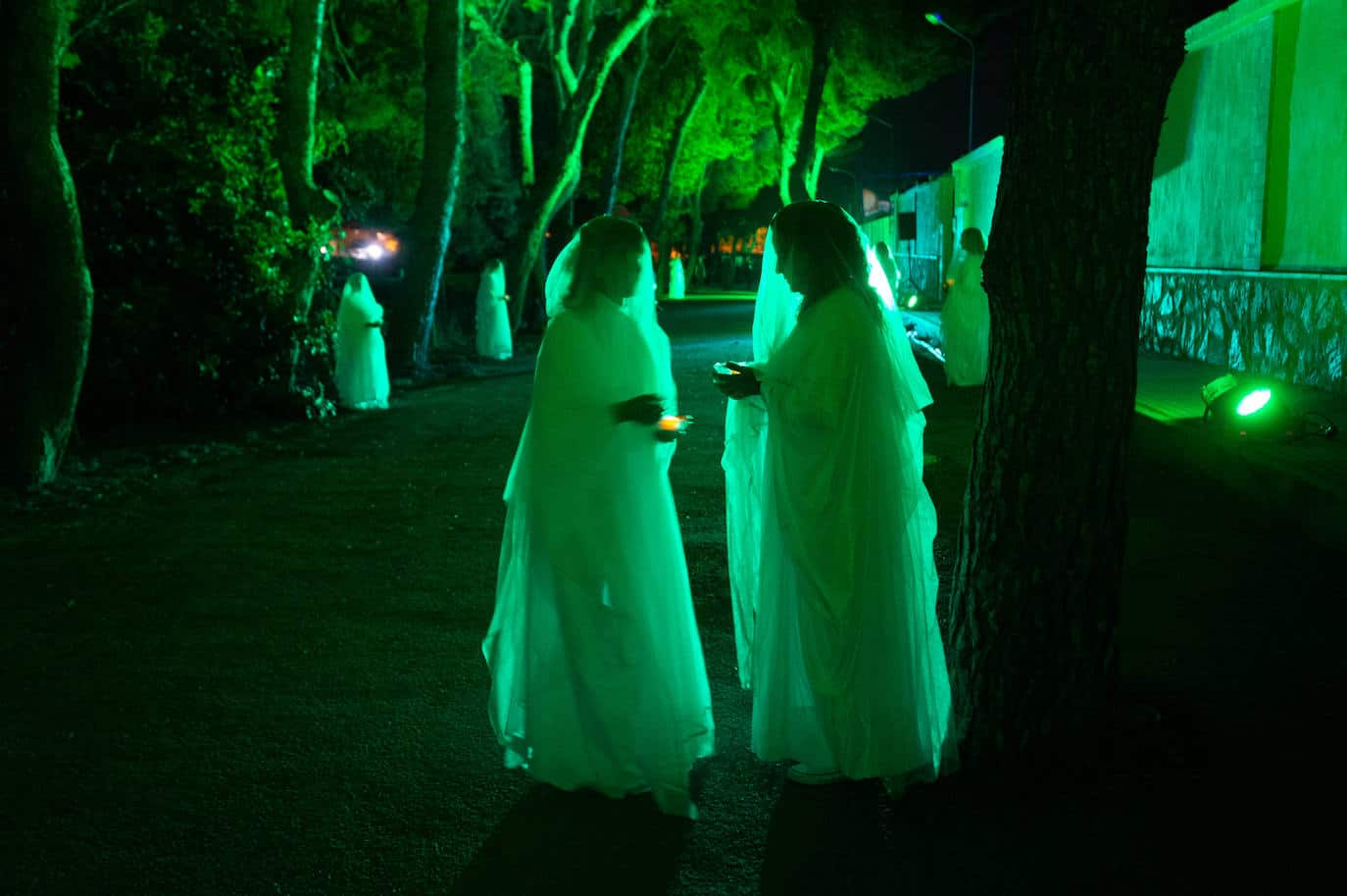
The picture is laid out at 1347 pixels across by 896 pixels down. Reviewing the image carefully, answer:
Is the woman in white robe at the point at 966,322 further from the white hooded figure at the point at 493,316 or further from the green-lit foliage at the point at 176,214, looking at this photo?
the white hooded figure at the point at 493,316

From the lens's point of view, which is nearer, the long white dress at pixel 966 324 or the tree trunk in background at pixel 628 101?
the long white dress at pixel 966 324

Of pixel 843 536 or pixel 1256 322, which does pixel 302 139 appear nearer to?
pixel 1256 322

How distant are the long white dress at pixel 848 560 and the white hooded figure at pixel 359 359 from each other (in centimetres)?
1256

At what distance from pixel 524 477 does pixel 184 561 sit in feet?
14.3

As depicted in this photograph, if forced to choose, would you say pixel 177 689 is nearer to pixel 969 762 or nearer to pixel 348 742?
pixel 348 742

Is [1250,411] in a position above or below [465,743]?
above

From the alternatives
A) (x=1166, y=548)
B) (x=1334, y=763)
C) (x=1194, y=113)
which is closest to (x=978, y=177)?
(x=1194, y=113)

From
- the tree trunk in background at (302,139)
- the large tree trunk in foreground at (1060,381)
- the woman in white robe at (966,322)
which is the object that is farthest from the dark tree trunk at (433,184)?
the large tree trunk in foreground at (1060,381)

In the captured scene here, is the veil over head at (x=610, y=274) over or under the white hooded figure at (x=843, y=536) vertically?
over

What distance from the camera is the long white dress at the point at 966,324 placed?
594 inches

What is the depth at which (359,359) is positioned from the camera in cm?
1594

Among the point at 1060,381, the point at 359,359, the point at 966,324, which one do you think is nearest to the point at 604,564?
the point at 1060,381

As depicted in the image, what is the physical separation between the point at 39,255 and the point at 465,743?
7071mm

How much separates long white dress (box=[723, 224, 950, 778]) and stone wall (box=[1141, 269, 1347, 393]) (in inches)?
343
